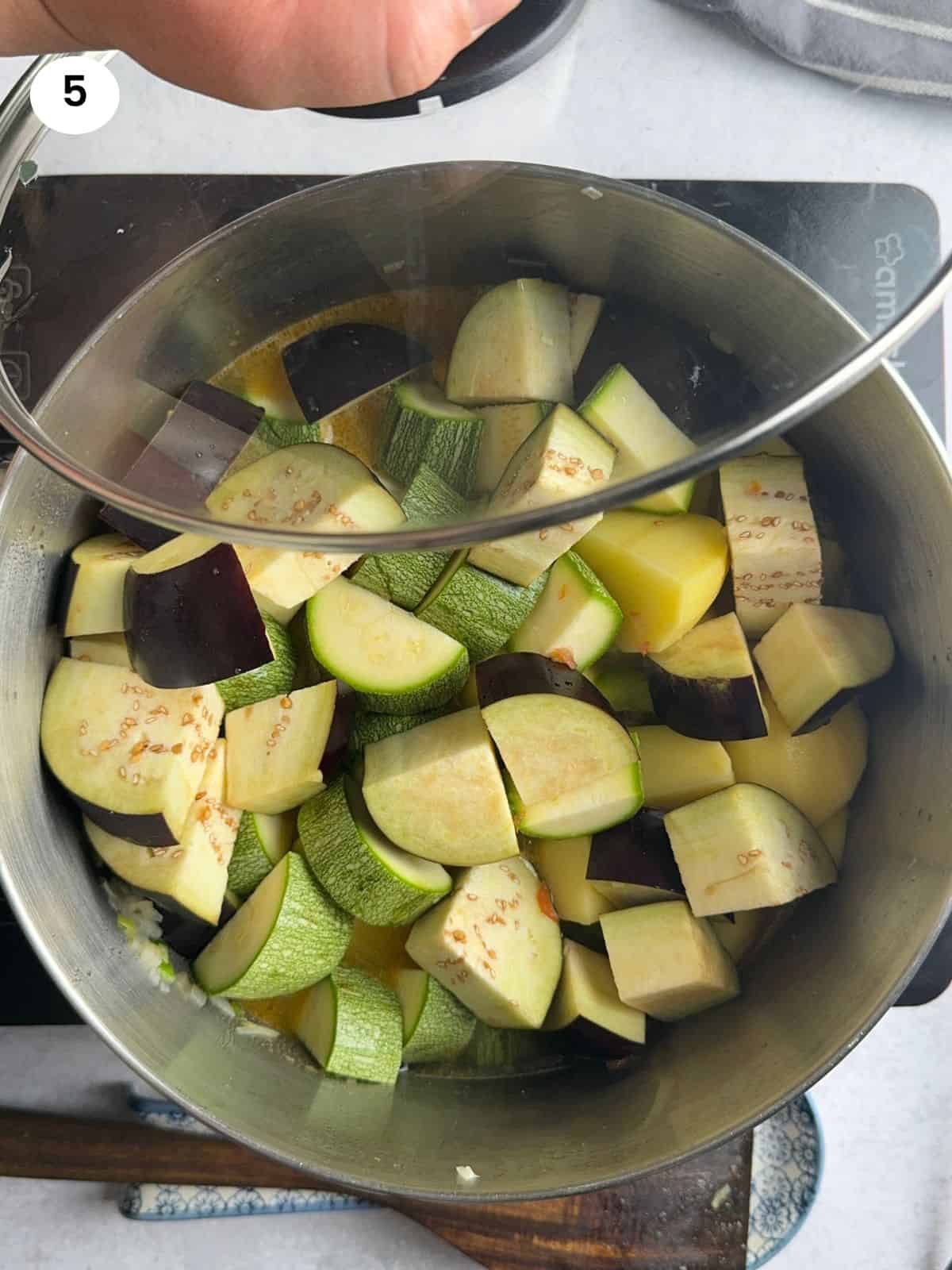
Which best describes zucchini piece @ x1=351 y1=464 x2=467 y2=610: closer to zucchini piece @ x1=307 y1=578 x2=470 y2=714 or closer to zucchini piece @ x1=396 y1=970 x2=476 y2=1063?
zucchini piece @ x1=307 y1=578 x2=470 y2=714

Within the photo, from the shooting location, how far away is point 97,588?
1.27 metres

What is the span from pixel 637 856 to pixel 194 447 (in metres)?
0.71

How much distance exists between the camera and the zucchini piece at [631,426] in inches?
29.6

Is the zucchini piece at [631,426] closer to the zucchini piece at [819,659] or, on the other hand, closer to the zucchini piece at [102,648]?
the zucchini piece at [819,659]

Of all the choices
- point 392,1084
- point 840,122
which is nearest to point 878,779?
point 392,1084

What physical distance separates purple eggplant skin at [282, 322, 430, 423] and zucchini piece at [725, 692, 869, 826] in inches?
25.5

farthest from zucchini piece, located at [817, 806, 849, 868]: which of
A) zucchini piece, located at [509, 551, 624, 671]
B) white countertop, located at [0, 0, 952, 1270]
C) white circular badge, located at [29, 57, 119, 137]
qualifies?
white circular badge, located at [29, 57, 119, 137]

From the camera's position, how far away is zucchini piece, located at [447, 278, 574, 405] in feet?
2.89

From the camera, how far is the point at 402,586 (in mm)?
1287

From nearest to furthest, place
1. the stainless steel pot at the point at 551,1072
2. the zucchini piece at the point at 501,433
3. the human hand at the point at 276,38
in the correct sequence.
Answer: the human hand at the point at 276,38 → the zucchini piece at the point at 501,433 → the stainless steel pot at the point at 551,1072

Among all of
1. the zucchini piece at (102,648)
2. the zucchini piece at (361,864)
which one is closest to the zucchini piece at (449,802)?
the zucchini piece at (361,864)

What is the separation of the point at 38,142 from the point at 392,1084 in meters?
1.11

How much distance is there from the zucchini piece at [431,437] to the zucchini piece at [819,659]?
57cm

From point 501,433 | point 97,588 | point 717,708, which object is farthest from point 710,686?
point 97,588
